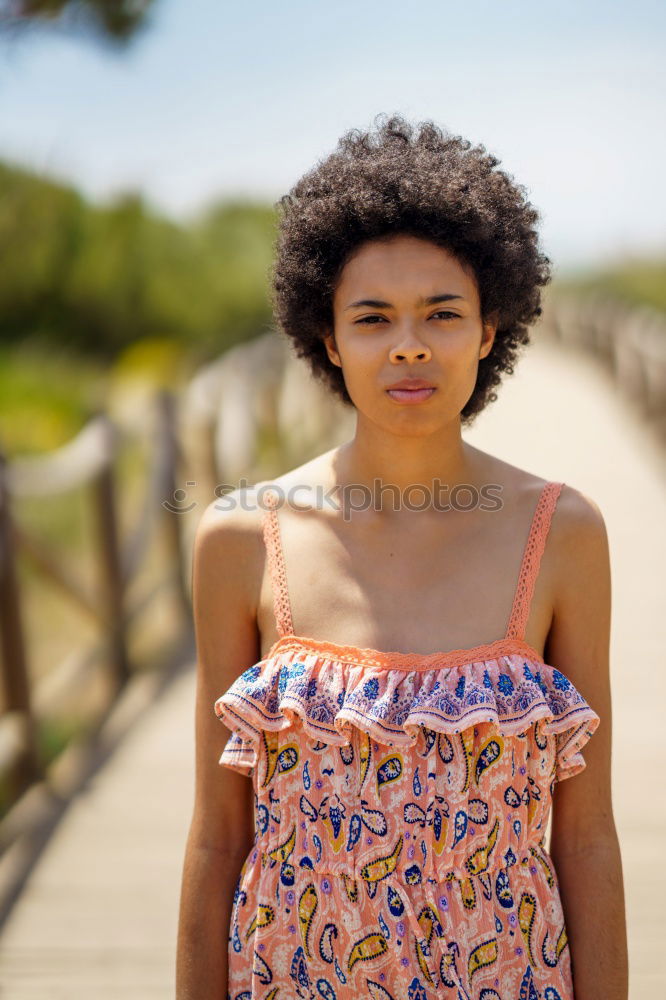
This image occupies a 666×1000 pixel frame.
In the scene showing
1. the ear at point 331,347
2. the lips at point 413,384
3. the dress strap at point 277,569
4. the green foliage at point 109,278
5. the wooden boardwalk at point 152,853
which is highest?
the green foliage at point 109,278

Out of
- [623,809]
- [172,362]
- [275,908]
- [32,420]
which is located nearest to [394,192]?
[275,908]

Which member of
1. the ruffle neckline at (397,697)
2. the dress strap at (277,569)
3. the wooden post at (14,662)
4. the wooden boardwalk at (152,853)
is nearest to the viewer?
the ruffle neckline at (397,697)

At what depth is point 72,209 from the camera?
15148mm

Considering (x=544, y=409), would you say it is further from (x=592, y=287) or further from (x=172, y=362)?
(x=592, y=287)

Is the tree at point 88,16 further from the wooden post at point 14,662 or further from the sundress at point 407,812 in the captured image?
the sundress at point 407,812

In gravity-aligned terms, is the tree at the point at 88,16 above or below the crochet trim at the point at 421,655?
above

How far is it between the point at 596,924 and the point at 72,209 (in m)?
14.9

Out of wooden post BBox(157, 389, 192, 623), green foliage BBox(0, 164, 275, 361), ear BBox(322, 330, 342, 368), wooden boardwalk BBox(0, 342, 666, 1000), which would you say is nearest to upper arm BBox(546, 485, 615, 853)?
ear BBox(322, 330, 342, 368)

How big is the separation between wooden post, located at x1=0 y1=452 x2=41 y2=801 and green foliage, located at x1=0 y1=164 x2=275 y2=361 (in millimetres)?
10283

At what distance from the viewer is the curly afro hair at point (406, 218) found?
5.37 feet

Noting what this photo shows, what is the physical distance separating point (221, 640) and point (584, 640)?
566 millimetres

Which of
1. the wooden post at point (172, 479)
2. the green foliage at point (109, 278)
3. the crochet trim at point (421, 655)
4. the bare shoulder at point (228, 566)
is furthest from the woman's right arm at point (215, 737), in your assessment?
the green foliage at point (109, 278)

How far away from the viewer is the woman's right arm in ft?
5.54

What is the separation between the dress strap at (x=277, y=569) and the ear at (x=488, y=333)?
0.43 meters
